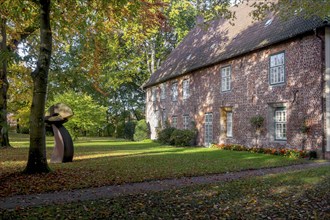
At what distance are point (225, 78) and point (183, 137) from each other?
524 cm

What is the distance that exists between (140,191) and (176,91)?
2115 cm

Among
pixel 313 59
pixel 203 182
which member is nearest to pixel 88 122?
pixel 313 59

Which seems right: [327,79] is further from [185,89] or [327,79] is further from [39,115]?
[185,89]

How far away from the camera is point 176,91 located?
28797 mm

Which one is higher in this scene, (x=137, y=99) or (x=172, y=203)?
(x=137, y=99)

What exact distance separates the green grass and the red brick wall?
760 cm

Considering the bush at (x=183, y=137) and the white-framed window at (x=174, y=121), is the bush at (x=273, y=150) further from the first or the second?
the white-framed window at (x=174, y=121)

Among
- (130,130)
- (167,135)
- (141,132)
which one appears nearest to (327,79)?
(167,135)

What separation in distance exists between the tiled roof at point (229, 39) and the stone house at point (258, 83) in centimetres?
5

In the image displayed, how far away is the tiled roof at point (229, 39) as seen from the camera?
54.9 feet

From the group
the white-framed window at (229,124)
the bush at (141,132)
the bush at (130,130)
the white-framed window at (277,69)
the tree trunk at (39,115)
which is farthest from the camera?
the bush at (130,130)

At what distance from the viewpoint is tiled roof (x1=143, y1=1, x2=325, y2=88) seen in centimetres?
1672

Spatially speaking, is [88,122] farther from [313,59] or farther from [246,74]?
[313,59]

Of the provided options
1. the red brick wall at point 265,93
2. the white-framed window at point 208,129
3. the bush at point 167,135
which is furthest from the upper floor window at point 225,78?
the bush at point 167,135
